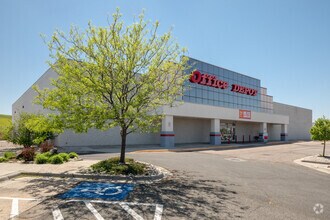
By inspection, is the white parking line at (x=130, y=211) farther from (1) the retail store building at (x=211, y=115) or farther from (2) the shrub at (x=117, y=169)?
(1) the retail store building at (x=211, y=115)

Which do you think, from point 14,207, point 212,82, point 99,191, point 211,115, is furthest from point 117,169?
point 212,82

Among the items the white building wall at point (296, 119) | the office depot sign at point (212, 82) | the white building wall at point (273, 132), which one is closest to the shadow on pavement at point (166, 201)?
the office depot sign at point (212, 82)

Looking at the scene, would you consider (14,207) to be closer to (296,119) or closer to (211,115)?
(211,115)

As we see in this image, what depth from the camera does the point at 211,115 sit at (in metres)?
33.2

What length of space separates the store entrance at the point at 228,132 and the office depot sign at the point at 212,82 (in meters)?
6.21

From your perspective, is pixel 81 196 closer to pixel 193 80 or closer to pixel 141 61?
pixel 141 61

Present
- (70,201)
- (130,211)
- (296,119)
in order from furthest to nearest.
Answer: (296,119)
(70,201)
(130,211)

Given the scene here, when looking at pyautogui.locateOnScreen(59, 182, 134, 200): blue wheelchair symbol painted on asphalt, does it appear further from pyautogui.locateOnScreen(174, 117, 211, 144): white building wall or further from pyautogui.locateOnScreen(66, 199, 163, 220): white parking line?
pyautogui.locateOnScreen(174, 117, 211, 144): white building wall

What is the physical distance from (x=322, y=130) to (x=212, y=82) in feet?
64.0

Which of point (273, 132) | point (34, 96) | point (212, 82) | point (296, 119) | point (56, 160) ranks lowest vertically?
point (56, 160)

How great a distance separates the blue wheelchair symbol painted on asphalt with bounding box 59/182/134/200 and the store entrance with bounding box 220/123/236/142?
33.2 meters

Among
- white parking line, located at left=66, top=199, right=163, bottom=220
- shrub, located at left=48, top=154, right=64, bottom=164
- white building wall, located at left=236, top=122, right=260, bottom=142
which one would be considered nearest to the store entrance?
white building wall, located at left=236, top=122, right=260, bottom=142

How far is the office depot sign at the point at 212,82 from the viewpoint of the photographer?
117 feet

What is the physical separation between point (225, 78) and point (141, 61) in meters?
34.7
